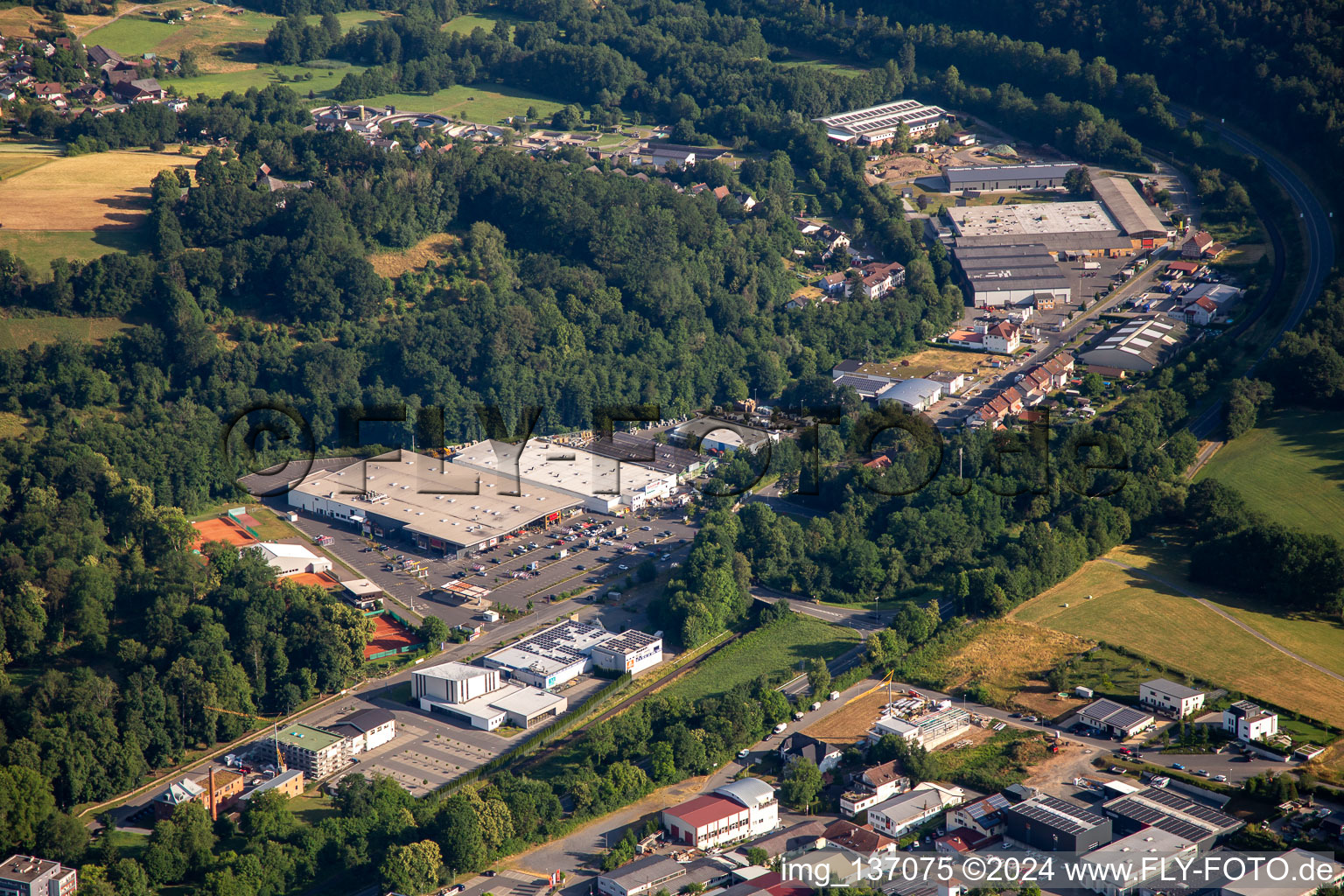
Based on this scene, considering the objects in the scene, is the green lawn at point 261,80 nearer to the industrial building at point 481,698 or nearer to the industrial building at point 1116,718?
the industrial building at point 481,698

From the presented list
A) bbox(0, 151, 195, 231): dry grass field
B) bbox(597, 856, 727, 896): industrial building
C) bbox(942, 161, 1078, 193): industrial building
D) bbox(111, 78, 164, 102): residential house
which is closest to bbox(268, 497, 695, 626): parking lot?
bbox(597, 856, 727, 896): industrial building

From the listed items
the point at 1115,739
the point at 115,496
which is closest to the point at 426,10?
the point at 115,496

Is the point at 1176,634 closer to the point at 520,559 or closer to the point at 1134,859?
the point at 1134,859

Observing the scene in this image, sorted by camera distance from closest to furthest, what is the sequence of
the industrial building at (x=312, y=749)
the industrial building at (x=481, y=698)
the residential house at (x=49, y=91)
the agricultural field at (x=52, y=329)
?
the industrial building at (x=312, y=749)
the industrial building at (x=481, y=698)
the agricultural field at (x=52, y=329)
the residential house at (x=49, y=91)

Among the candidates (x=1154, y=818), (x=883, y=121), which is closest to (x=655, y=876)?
(x=1154, y=818)

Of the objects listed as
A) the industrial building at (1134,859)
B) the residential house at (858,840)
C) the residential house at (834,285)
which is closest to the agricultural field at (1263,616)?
the industrial building at (1134,859)
